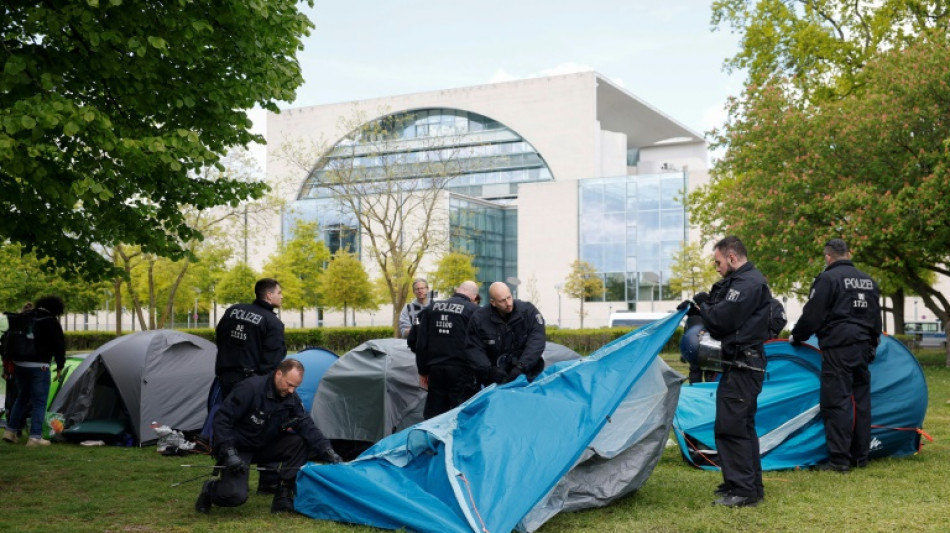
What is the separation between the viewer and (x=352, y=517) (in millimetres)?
6281

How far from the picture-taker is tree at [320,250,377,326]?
4716 cm

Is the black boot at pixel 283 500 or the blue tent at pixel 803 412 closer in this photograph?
the black boot at pixel 283 500

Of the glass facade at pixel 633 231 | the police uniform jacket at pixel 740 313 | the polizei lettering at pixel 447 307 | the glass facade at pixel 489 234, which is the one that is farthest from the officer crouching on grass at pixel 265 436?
the glass facade at pixel 489 234

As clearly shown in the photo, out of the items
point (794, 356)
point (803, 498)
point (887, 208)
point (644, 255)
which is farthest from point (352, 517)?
point (644, 255)

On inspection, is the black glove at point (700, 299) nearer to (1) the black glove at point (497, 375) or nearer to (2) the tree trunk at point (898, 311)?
(1) the black glove at point (497, 375)

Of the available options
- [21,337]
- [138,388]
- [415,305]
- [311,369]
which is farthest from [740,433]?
[21,337]

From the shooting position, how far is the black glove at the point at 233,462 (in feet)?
20.7

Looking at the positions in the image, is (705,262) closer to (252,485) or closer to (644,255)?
(644,255)

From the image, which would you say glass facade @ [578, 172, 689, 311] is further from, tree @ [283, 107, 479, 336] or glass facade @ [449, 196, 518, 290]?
tree @ [283, 107, 479, 336]

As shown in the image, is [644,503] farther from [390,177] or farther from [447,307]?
[390,177]

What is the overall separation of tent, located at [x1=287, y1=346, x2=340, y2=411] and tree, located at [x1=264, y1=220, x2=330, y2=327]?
36.9 metres

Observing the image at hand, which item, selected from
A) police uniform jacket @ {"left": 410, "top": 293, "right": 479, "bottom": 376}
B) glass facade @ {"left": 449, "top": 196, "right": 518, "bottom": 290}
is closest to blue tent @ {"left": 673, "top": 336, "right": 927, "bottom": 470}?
police uniform jacket @ {"left": 410, "top": 293, "right": 479, "bottom": 376}

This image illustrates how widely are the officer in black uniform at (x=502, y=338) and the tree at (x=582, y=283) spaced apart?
145 feet

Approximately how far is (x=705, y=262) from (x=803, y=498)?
1637 inches
